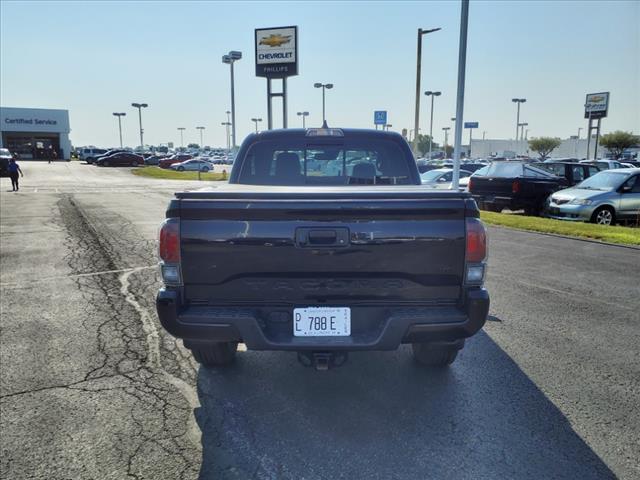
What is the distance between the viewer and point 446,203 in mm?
2910

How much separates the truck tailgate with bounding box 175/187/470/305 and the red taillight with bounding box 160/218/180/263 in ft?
0.12

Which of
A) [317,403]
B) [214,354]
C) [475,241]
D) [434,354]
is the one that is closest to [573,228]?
[434,354]

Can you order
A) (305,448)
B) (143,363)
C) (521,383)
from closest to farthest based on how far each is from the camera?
(305,448) → (521,383) → (143,363)

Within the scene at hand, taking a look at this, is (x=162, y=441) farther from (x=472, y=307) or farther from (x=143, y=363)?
(x=472, y=307)

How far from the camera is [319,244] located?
2887 millimetres

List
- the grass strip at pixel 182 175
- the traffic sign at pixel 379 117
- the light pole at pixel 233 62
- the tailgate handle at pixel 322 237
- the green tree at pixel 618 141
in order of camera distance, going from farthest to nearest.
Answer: the green tree at pixel 618 141, the grass strip at pixel 182 175, the light pole at pixel 233 62, the traffic sign at pixel 379 117, the tailgate handle at pixel 322 237

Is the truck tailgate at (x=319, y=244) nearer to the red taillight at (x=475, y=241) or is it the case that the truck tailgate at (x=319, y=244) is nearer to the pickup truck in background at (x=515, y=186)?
the red taillight at (x=475, y=241)

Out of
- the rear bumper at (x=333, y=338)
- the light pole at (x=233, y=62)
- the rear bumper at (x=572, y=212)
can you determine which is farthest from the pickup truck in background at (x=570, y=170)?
the light pole at (x=233, y=62)

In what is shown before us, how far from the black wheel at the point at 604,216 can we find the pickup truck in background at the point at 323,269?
11.4 meters

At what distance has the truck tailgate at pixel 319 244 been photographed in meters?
2.88

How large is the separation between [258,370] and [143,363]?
3.28 ft

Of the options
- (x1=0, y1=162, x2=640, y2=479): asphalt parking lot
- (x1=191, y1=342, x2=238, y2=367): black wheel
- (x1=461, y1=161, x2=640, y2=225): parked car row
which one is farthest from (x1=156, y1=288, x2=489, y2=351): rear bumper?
(x1=461, y1=161, x2=640, y2=225): parked car row

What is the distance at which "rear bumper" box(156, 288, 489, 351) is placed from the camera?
2895 millimetres

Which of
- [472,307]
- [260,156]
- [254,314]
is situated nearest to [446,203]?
[472,307]
